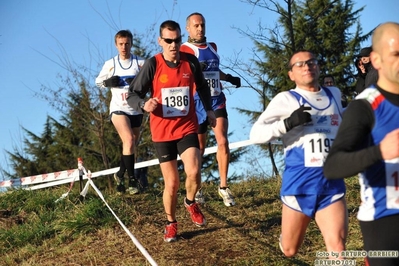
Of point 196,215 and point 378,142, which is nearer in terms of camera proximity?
point 378,142

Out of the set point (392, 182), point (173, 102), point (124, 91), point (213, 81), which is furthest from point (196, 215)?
point (392, 182)

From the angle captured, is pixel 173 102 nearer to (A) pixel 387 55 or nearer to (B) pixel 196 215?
(B) pixel 196 215

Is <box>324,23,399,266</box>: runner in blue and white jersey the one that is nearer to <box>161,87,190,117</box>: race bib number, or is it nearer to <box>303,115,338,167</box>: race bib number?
<box>303,115,338,167</box>: race bib number

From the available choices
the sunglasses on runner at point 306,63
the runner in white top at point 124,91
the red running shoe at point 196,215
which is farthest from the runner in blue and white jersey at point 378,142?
the runner in white top at point 124,91

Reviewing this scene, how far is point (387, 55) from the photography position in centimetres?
309

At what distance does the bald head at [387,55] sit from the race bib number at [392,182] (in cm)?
37

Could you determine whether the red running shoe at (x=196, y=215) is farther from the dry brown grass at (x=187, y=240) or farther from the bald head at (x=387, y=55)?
the bald head at (x=387, y=55)

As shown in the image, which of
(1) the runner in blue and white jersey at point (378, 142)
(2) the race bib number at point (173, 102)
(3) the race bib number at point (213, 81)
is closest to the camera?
(1) the runner in blue and white jersey at point (378, 142)

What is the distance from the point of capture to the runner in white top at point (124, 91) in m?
8.98

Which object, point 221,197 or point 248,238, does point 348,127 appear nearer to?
point 248,238

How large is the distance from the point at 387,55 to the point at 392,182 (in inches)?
25.4

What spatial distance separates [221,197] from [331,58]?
17972 mm

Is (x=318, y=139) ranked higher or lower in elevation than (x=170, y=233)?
higher

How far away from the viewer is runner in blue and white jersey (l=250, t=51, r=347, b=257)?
4508 mm
